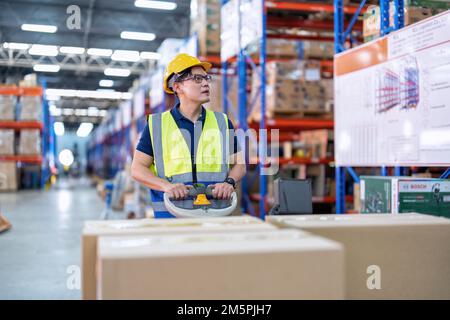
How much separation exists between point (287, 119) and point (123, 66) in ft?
55.8

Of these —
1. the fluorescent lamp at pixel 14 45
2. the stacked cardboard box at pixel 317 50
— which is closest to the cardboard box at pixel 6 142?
the fluorescent lamp at pixel 14 45

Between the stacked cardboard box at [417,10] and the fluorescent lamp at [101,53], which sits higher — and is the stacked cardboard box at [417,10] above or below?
below

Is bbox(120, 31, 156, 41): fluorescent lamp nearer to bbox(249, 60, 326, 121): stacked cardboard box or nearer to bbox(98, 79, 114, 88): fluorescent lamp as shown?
bbox(98, 79, 114, 88): fluorescent lamp

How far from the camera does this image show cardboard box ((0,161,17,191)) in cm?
1605

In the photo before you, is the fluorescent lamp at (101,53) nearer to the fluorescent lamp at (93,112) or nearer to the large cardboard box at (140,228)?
the large cardboard box at (140,228)

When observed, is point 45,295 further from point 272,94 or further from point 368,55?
point 272,94

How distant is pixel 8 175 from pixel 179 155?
15.1 metres

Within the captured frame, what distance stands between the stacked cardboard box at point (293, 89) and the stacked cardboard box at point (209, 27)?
1.33 meters

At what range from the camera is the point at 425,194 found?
3266mm

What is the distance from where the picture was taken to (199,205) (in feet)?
7.63

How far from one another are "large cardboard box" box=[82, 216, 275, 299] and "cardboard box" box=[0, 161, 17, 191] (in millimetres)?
15959

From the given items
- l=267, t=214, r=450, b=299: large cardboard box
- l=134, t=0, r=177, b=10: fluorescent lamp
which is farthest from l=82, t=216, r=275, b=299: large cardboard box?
l=134, t=0, r=177, b=10: fluorescent lamp

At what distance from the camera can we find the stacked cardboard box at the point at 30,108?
16266mm
